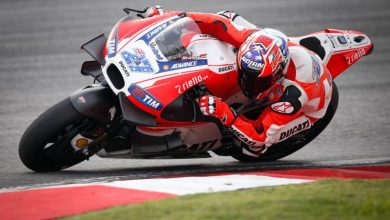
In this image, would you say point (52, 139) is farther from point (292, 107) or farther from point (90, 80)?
point (90, 80)

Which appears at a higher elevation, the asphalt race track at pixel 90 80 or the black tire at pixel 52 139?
the black tire at pixel 52 139

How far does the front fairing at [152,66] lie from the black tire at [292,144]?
1.20 meters

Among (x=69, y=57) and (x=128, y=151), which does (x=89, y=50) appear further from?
(x=69, y=57)

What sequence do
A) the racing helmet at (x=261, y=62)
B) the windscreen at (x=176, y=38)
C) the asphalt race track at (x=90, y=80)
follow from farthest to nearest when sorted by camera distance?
1. the asphalt race track at (x=90, y=80)
2. the windscreen at (x=176, y=38)
3. the racing helmet at (x=261, y=62)

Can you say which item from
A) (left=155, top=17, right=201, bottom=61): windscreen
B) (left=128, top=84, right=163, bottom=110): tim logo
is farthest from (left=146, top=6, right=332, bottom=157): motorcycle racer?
(left=128, top=84, right=163, bottom=110): tim logo

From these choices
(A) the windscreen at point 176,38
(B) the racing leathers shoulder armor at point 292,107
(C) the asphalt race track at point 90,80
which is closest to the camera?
(A) the windscreen at point 176,38

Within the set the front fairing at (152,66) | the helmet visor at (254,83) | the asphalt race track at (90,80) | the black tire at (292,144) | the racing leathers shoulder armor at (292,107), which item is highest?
the front fairing at (152,66)

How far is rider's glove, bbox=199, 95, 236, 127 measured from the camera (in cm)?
809

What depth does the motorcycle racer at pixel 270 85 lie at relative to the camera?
809 cm

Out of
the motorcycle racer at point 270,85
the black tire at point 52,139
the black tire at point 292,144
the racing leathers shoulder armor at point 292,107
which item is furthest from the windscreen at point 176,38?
the black tire at point 292,144

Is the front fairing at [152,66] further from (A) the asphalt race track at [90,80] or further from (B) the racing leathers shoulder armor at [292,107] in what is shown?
(A) the asphalt race track at [90,80]

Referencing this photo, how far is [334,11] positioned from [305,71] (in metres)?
10.3

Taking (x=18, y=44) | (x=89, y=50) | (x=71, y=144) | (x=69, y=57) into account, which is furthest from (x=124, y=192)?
(x=18, y=44)

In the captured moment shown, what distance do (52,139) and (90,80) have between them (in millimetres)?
5310
